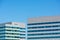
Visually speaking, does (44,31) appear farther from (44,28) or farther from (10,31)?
(10,31)

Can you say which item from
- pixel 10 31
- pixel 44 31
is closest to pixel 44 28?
pixel 44 31

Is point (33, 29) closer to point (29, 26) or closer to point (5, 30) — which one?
point (29, 26)

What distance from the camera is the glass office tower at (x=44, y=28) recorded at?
26.9 feet

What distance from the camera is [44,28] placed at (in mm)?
8391

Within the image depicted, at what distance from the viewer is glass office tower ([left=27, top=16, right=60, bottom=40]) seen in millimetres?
8203

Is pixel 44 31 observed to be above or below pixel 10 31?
below

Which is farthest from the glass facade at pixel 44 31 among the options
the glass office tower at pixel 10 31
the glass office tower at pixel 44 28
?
the glass office tower at pixel 10 31

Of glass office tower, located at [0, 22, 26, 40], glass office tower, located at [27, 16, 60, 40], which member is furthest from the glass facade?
glass office tower, located at [0, 22, 26, 40]

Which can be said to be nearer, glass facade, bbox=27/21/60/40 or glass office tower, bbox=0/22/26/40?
glass facade, bbox=27/21/60/40

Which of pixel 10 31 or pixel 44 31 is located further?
pixel 10 31

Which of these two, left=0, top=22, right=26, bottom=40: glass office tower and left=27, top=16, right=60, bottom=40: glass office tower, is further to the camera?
left=0, top=22, right=26, bottom=40: glass office tower

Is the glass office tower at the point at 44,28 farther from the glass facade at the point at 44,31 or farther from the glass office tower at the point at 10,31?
the glass office tower at the point at 10,31

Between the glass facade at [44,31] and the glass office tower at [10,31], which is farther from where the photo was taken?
the glass office tower at [10,31]

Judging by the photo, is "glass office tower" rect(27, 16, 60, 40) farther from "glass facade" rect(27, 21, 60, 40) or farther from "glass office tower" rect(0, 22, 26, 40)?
"glass office tower" rect(0, 22, 26, 40)
